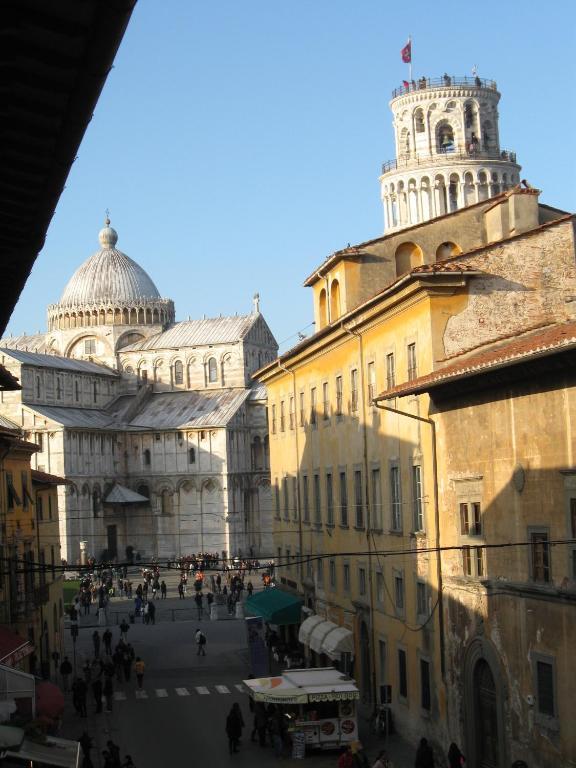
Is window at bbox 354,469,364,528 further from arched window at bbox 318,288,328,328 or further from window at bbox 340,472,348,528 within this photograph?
arched window at bbox 318,288,328,328

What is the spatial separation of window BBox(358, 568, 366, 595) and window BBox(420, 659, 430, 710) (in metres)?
5.93

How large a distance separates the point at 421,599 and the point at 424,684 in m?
1.81

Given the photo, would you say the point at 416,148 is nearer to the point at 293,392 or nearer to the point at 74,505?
the point at 74,505

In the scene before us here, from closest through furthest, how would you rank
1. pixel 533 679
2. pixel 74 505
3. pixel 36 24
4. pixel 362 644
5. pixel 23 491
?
pixel 36 24 < pixel 533 679 < pixel 362 644 < pixel 23 491 < pixel 74 505

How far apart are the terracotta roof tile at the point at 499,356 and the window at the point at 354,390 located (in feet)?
18.8

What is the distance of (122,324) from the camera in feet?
375

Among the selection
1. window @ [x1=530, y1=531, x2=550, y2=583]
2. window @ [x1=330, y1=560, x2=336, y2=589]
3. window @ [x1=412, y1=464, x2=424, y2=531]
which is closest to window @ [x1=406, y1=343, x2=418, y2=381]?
window @ [x1=412, y1=464, x2=424, y2=531]

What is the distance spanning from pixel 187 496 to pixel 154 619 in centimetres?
4078

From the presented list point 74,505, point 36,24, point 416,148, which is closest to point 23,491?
point 36,24

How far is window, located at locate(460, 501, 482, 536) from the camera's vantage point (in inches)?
972

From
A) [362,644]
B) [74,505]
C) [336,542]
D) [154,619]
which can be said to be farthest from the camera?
[74,505]

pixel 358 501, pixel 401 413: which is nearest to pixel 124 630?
pixel 358 501

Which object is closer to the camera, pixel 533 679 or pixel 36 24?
pixel 36 24

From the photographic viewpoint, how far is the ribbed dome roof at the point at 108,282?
114688mm
